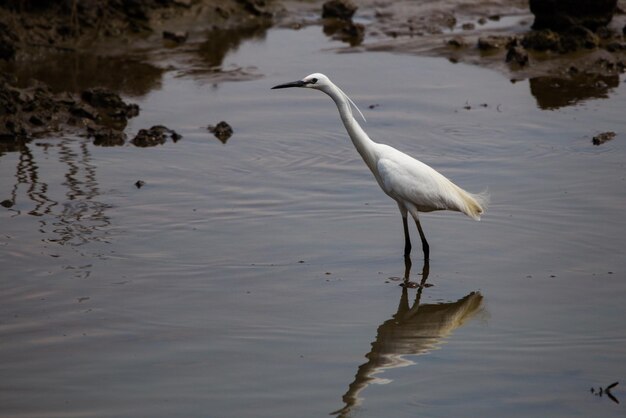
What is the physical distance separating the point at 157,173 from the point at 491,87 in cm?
542

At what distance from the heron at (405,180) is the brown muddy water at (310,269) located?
389 mm

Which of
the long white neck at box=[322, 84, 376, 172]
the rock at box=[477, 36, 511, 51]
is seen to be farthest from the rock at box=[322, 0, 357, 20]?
the long white neck at box=[322, 84, 376, 172]

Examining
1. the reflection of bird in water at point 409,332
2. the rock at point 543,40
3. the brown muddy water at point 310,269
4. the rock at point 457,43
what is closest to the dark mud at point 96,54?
the brown muddy water at point 310,269

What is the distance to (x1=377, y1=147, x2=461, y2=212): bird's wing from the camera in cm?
817

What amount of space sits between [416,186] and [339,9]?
404 inches

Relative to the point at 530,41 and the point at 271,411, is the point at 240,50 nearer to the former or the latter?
the point at 530,41

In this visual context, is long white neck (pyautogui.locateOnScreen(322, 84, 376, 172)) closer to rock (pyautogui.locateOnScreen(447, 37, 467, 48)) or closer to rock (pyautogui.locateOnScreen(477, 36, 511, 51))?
rock (pyautogui.locateOnScreen(477, 36, 511, 51))

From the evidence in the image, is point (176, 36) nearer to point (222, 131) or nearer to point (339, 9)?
point (339, 9)

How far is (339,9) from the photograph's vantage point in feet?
58.6

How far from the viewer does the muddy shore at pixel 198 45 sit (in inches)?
481

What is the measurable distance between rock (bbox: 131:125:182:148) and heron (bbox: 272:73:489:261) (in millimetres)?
3566

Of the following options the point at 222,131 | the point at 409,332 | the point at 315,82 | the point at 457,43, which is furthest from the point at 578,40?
the point at 409,332

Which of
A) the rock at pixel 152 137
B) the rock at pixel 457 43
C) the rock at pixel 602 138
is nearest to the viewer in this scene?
the rock at pixel 602 138

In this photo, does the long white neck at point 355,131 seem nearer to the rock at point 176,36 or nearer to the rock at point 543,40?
the rock at point 543,40
